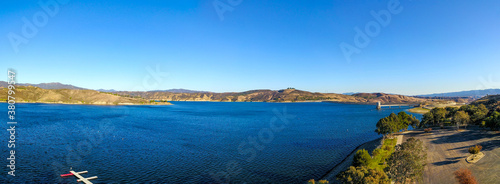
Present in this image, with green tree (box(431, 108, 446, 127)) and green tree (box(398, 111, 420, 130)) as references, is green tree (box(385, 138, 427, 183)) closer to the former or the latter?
green tree (box(398, 111, 420, 130))

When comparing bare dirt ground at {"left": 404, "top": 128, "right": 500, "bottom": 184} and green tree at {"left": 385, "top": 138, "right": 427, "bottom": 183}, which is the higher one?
green tree at {"left": 385, "top": 138, "right": 427, "bottom": 183}

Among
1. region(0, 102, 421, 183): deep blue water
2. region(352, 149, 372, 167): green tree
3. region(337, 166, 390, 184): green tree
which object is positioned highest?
region(337, 166, 390, 184): green tree

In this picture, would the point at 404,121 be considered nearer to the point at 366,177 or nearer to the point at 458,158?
the point at 458,158

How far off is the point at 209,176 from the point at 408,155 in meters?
29.4

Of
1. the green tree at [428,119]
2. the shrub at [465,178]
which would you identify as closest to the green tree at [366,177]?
the shrub at [465,178]

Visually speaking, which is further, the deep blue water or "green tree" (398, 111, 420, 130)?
"green tree" (398, 111, 420, 130)

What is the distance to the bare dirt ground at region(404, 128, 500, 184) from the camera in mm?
33969

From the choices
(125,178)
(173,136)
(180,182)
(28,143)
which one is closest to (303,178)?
(180,182)

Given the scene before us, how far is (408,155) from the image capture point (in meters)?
28.2

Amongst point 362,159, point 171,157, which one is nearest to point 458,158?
point 362,159

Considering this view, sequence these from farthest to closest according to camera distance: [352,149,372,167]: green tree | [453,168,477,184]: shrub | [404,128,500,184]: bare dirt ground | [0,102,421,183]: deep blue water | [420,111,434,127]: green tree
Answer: [420,111,434,127]: green tree → [0,102,421,183]: deep blue water → [352,149,372,167]: green tree → [404,128,500,184]: bare dirt ground → [453,168,477,184]: shrub

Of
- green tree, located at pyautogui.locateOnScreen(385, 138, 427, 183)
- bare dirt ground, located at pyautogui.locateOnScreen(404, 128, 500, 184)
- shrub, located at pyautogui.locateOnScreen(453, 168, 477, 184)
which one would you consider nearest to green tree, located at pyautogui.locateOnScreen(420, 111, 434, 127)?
bare dirt ground, located at pyautogui.locateOnScreen(404, 128, 500, 184)

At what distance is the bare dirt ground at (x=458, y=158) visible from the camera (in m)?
34.0

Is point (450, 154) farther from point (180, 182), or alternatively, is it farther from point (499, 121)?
point (180, 182)
